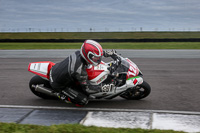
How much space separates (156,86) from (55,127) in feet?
14.9

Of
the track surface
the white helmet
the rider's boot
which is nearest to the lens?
the white helmet

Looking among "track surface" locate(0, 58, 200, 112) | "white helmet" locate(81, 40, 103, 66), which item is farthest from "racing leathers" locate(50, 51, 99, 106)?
"track surface" locate(0, 58, 200, 112)

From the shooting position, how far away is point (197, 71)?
1123 centimetres

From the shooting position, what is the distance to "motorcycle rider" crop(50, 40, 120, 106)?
571 cm

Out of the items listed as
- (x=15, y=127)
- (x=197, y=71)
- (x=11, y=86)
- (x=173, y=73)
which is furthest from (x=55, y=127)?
(x=197, y=71)

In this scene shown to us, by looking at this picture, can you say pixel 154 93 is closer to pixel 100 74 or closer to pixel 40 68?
pixel 100 74

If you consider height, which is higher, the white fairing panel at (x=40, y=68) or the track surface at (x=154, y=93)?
the white fairing panel at (x=40, y=68)

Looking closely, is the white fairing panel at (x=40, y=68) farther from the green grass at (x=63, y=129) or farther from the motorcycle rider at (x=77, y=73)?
the green grass at (x=63, y=129)

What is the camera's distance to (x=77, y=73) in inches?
225

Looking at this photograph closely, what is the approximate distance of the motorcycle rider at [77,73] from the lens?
18.7ft

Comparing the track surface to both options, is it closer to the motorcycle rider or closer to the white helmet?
the motorcycle rider

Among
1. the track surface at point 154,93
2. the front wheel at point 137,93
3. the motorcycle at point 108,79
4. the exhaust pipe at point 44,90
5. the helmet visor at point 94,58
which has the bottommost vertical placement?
the track surface at point 154,93

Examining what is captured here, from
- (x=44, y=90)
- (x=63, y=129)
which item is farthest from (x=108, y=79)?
(x=63, y=129)

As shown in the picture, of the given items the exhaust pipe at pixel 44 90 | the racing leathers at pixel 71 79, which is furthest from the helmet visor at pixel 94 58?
the exhaust pipe at pixel 44 90
